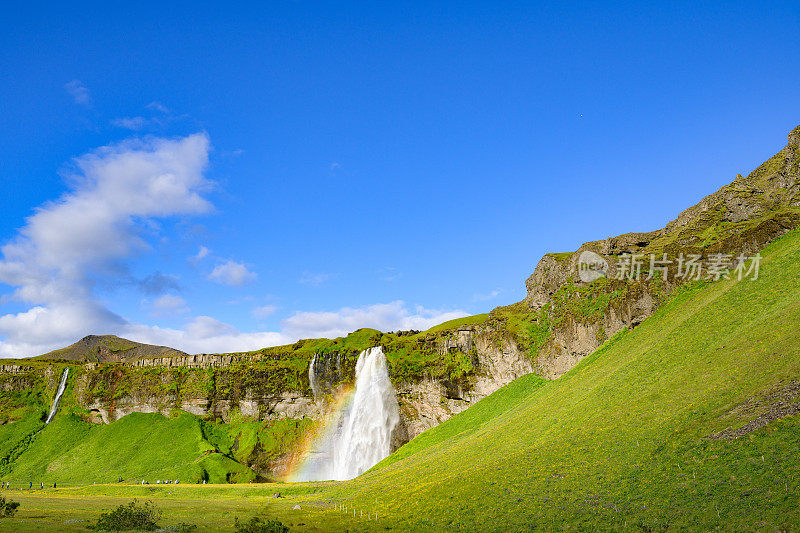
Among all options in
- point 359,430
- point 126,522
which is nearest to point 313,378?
point 359,430

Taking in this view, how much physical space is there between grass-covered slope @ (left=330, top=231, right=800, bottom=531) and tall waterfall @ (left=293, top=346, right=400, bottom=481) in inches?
1198

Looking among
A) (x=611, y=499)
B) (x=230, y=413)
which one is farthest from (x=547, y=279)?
(x=230, y=413)

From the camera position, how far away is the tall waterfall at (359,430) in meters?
103

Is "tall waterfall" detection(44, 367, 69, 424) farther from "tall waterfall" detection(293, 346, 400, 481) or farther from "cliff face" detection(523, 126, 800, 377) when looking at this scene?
"cliff face" detection(523, 126, 800, 377)

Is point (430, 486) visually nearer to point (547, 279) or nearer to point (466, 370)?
point (466, 370)

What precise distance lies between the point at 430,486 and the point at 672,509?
85.5ft

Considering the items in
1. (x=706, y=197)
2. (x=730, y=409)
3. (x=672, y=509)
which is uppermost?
(x=706, y=197)

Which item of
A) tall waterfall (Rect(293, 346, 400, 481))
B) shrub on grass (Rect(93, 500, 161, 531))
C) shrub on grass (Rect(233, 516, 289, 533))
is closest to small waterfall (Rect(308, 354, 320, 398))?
tall waterfall (Rect(293, 346, 400, 481))

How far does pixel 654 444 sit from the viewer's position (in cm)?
4231

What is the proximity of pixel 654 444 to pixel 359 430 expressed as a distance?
73915mm

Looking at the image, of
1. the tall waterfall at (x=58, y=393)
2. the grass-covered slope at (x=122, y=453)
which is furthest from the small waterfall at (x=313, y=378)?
the tall waterfall at (x=58, y=393)

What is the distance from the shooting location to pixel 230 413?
399ft

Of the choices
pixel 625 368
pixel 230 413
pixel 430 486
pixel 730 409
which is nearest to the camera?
pixel 730 409

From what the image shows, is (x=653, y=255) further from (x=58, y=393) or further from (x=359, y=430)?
(x=58, y=393)
